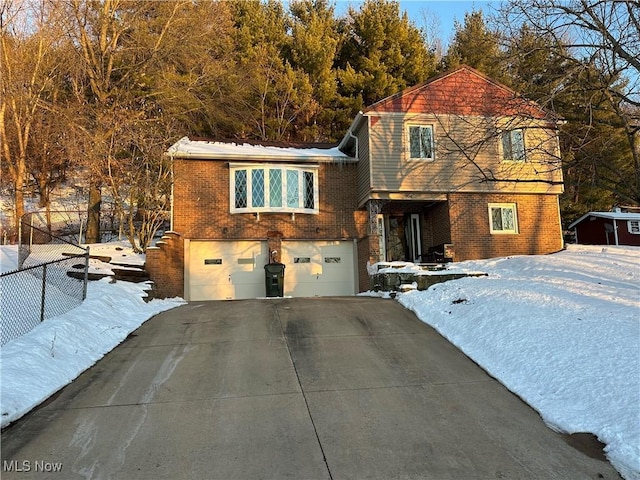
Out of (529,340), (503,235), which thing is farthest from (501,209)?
(529,340)

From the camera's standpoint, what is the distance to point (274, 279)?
14.8m

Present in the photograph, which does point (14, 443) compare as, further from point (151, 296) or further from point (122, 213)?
point (122, 213)

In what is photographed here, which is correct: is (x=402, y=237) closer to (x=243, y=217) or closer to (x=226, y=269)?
(x=243, y=217)

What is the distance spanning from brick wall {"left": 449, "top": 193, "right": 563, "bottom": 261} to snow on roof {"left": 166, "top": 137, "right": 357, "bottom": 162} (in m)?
4.13

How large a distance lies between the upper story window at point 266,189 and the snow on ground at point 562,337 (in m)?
6.17

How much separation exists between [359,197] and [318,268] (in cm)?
284

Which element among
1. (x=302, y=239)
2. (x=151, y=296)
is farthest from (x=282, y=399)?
(x=302, y=239)

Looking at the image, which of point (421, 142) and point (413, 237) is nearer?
point (421, 142)

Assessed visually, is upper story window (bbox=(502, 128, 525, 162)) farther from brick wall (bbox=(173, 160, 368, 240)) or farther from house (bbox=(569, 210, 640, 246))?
house (bbox=(569, 210, 640, 246))

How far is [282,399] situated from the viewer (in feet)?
17.2

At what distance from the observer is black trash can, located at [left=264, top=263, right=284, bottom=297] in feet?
48.5

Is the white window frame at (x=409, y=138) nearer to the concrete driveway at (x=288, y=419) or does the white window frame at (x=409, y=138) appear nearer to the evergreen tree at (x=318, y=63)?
the evergreen tree at (x=318, y=63)

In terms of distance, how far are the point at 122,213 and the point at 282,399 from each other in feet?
36.6

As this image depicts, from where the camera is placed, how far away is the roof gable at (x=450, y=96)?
1562 cm
